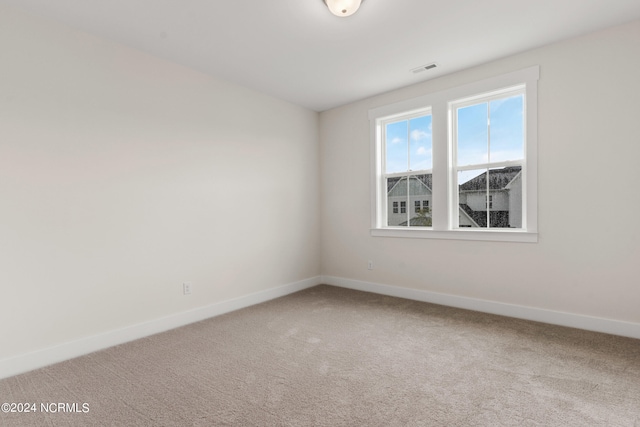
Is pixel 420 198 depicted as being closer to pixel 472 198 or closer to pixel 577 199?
pixel 472 198

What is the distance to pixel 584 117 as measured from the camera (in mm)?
2887

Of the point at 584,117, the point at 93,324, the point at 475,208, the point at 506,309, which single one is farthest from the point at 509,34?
the point at 93,324

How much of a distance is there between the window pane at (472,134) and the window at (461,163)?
0.03 ft

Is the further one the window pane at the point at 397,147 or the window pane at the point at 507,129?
the window pane at the point at 397,147

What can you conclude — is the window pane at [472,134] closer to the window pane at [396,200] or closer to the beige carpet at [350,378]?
the window pane at [396,200]

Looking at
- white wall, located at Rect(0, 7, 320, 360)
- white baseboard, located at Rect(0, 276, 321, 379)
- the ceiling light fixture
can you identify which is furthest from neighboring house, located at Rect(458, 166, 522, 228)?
white baseboard, located at Rect(0, 276, 321, 379)

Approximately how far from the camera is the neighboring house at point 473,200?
132 inches

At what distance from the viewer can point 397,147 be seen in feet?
14.1

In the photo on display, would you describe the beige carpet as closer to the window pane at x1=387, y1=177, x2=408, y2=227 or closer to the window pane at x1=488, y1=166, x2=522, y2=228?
the window pane at x1=488, y1=166, x2=522, y2=228

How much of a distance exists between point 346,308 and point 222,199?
1.89m

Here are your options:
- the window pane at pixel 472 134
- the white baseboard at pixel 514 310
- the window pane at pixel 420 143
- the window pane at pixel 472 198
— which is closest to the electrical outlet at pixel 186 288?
the white baseboard at pixel 514 310

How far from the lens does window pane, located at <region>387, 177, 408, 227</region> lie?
4211mm

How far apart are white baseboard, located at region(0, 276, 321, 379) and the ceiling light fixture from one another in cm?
304

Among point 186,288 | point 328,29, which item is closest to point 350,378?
point 186,288
